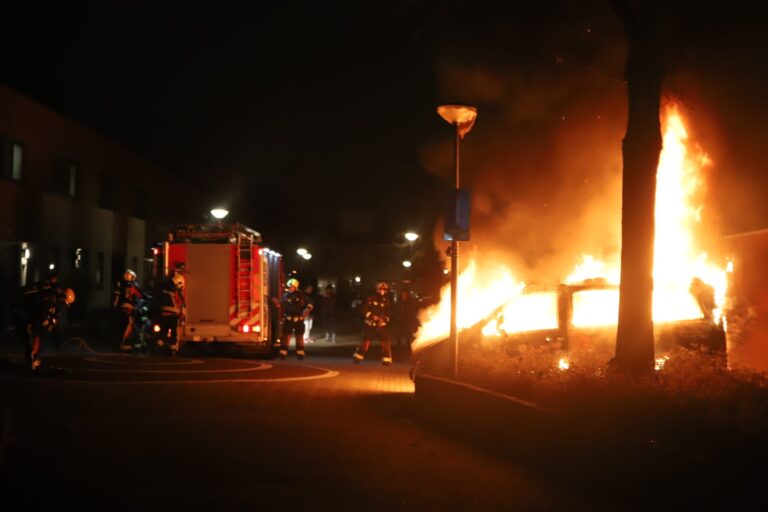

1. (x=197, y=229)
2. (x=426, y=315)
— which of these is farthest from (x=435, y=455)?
(x=426, y=315)

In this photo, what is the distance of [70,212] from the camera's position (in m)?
28.0

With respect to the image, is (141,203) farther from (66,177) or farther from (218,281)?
(218,281)

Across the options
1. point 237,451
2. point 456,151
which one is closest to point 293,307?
point 456,151

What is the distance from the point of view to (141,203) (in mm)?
34781

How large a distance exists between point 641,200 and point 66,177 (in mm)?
21283

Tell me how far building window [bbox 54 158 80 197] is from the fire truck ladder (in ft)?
31.7

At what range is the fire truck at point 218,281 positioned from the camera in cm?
1984

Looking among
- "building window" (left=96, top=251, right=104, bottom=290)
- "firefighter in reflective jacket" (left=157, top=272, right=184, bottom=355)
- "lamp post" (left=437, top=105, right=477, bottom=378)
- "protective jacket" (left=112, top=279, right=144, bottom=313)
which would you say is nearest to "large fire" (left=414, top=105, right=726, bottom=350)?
"lamp post" (left=437, top=105, right=477, bottom=378)

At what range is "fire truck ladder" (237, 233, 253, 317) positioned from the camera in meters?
19.8

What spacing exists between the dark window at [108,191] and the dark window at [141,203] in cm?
185

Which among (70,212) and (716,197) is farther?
(70,212)

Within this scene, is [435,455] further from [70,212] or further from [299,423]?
[70,212]

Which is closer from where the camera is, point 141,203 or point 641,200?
point 641,200

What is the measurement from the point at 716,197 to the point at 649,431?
785 cm
